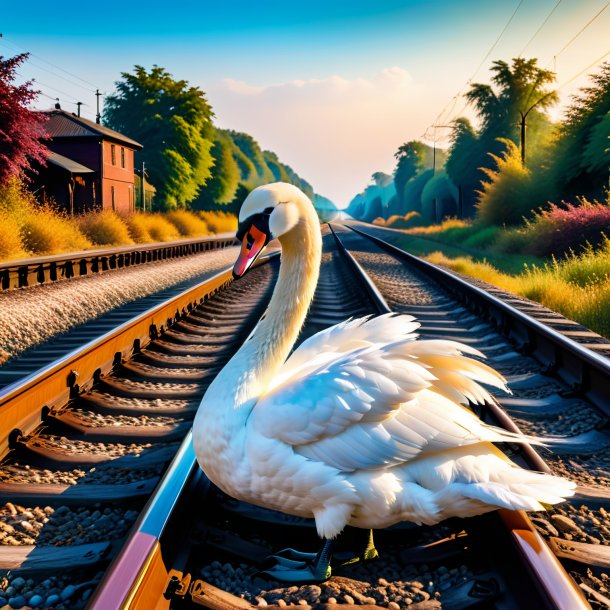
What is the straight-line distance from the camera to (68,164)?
115 ft

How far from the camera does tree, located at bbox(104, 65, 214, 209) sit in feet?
153

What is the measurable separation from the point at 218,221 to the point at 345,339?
44.8 m


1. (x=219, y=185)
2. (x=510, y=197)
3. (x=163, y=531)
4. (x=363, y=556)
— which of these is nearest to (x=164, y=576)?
(x=163, y=531)

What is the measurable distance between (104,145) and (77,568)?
128ft

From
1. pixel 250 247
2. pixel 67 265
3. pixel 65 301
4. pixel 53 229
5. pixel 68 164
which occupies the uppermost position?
pixel 68 164

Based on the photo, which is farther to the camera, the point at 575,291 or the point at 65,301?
the point at 575,291

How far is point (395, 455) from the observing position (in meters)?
2.27

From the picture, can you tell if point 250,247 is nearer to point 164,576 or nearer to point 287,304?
point 287,304

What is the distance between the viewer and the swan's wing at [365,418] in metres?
2.26

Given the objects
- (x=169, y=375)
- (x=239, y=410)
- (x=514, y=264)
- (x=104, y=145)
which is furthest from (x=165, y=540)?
(x=104, y=145)

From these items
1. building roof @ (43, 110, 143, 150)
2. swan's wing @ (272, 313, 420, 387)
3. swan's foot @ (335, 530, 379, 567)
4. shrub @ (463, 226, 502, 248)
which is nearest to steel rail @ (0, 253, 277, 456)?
swan's wing @ (272, 313, 420, 387)

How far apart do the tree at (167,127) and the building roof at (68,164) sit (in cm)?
959

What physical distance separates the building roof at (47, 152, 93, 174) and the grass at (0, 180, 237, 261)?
6.20 meters

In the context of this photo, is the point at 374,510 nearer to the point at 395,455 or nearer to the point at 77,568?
the point at 395,455
